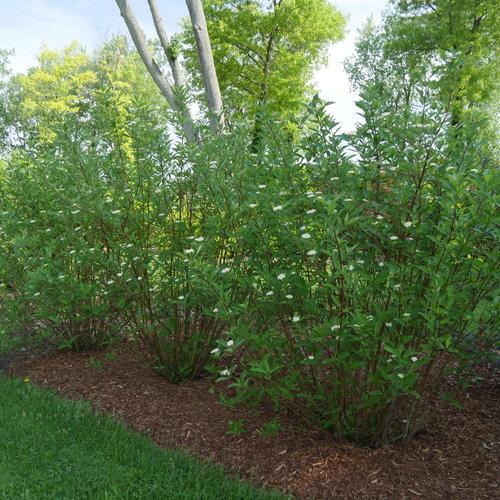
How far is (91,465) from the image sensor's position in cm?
329

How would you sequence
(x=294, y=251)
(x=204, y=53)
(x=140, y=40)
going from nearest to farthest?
(x=294, y=251)
(x=204, y=53)
(x=140, y=40)

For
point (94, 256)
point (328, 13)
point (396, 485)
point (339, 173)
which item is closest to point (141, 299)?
point (94, 256)

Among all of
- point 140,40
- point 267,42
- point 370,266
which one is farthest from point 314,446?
point 267,42

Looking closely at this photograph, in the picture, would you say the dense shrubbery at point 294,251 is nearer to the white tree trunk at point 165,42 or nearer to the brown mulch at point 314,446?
the brown mulch at point 314,446

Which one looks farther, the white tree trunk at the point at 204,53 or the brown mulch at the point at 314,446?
the white tree trunk at the point at 204,53

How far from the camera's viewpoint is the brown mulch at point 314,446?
302 centimetres

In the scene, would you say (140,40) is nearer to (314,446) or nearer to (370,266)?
(370,266)

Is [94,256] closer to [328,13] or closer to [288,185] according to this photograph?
[288,185]

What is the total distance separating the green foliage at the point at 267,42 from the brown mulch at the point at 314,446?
A: 14.8 m

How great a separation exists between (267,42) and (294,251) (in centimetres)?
1792

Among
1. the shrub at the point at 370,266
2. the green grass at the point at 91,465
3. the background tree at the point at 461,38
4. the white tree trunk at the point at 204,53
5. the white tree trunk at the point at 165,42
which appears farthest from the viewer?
the background tree at the point at 461,38

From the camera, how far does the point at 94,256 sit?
4.25 m

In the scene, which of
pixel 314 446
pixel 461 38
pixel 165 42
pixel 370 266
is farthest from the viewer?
pixel 461 38

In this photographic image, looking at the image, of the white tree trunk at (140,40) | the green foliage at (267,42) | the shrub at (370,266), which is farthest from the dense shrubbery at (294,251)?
the green foliage at (267,42)
